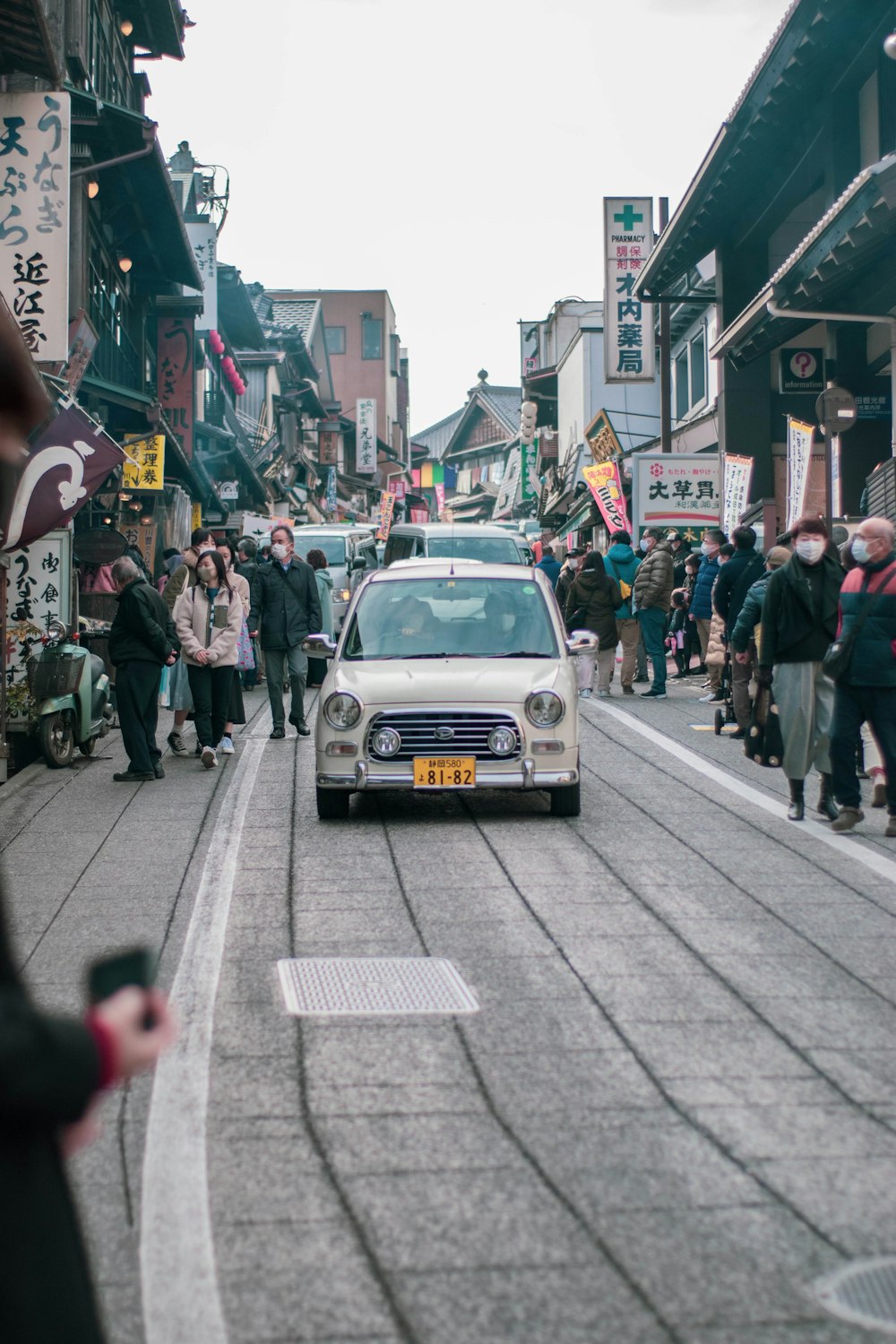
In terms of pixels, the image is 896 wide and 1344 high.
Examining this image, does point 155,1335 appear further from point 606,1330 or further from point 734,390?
point 734,390

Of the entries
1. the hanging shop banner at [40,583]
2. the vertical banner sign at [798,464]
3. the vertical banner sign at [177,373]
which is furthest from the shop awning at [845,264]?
the vertical banner sign at [177,373]

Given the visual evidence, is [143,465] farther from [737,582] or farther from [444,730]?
[444,730]

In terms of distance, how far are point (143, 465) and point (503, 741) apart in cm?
1598

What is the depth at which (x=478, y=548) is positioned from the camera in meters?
23.1

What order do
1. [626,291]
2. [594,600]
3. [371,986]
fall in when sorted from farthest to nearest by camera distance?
1. [626,291]
2. [594,600]
3. [371,986]

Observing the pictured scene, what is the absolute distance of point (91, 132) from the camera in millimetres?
19500

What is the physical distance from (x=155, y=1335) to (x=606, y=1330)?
92 centimetres

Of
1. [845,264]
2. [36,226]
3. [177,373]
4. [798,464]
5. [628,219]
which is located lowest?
[798,464]

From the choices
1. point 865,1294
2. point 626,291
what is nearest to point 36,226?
point 865,1294

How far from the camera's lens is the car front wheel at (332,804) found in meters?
9.62

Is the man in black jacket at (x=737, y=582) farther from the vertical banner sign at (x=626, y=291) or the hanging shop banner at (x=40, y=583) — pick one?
the vertical banner sign at (x=626, y=291)

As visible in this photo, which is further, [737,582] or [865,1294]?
[737,582]

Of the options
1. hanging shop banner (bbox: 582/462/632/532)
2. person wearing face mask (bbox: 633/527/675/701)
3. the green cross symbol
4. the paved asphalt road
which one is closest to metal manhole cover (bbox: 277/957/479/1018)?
the paved asphalt road

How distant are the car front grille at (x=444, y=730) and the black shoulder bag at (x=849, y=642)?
1974 mm
